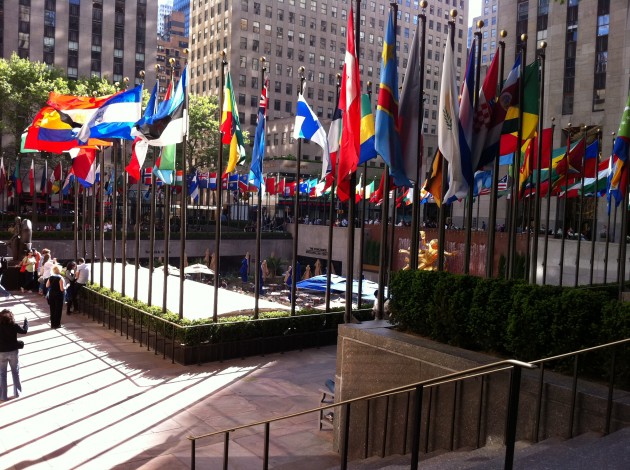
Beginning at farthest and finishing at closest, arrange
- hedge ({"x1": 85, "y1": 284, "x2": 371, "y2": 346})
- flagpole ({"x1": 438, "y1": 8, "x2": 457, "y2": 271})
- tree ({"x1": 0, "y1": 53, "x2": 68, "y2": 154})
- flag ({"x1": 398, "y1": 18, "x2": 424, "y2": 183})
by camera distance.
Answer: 1. tree ({"x1": 0, "y1": 53, "x2": 68, "y2": 154})
2. hedge ({"x1": 85, "y1": 284, "x2": 371, "y2": 346})
3. flag ({"x1": 398, "y1": 18, "x2": 424, "y2": 183})
4. flagpole ({"x1": 438, "y1": 8, "x2": 457, "y2": 271})

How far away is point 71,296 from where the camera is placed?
22.8 meters

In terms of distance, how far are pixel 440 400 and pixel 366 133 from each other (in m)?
7.48

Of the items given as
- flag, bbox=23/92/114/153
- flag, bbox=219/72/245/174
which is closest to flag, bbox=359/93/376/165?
flag, bbox=219/72/245/174

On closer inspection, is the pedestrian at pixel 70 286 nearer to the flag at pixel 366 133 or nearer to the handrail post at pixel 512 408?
the flag at pixel 366 133

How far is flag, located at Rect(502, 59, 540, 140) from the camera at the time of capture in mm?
14250

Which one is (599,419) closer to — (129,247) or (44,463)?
(44,463)

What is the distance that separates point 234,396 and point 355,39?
783 centimetres

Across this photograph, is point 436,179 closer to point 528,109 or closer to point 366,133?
point 366,133

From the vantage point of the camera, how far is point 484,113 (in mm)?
13617

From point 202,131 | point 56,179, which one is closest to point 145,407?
point 56,179

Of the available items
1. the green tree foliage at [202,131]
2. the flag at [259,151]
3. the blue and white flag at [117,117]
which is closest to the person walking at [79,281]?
the blue and white flag at [117,117]

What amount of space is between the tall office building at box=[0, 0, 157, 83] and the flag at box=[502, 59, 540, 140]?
6866 cm

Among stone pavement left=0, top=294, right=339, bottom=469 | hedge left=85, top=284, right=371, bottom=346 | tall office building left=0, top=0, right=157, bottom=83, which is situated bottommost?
stone pavement left=0, top=294, right=339, bottom=469

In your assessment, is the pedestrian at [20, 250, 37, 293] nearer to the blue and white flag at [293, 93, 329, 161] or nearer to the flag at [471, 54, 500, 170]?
the blue and white flag at [293, 93, 329, 161]
